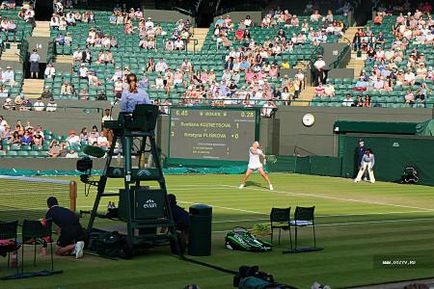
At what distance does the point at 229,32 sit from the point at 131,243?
36.6 metres

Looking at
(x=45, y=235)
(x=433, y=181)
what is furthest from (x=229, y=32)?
(x=45, y=235)

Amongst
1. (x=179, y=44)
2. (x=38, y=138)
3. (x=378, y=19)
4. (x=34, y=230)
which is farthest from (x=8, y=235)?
(x=378, y=19)

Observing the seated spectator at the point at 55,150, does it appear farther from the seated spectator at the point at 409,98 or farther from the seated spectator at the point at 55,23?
the seated spectator at the point at 409,98

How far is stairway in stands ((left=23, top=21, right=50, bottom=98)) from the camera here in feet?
138

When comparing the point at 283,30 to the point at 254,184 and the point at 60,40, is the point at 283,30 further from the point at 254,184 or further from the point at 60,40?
the point at 254,184

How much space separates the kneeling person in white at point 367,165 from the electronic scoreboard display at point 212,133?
5649mm

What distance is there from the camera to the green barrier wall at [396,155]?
3441cm

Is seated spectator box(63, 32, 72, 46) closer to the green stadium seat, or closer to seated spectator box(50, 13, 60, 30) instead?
seated spectator box(50, 13, 60, 30)

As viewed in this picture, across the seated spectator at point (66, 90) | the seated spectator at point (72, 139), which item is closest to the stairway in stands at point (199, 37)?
the seated spectator at point (66, 90)

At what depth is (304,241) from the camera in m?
17.5

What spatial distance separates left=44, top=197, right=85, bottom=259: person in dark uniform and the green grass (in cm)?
29

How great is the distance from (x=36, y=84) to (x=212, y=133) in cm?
1066

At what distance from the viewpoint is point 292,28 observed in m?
49.3

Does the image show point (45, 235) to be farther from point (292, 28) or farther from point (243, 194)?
point (292, 28)
